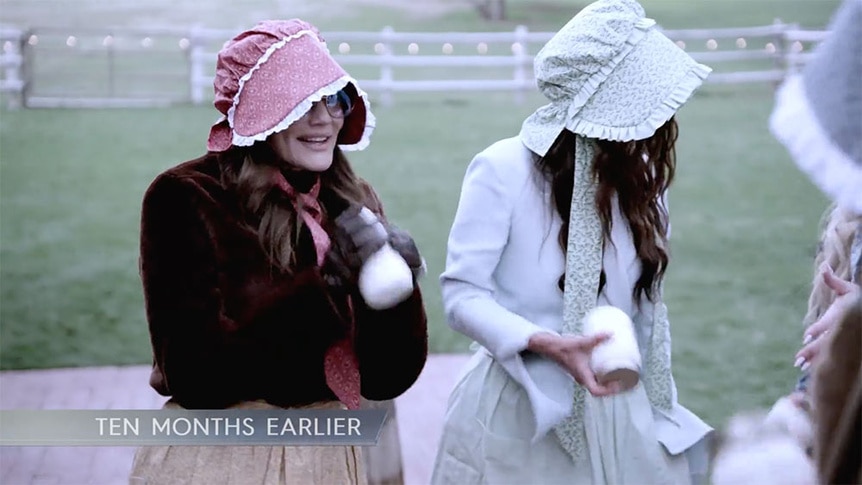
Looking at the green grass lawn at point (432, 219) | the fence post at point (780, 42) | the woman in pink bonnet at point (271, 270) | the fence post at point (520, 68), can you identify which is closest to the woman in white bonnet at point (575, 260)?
the woman in pink bonnet at point (271, 270)

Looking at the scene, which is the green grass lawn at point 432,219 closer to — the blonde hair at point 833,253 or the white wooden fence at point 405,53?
the white wooden fence at point 405,53

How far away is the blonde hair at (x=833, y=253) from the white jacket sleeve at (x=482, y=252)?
0.49 m

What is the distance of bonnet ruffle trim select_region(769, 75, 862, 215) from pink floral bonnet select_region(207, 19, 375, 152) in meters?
0.74

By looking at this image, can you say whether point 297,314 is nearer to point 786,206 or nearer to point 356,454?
point 356,454

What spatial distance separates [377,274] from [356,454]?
0.31 metres

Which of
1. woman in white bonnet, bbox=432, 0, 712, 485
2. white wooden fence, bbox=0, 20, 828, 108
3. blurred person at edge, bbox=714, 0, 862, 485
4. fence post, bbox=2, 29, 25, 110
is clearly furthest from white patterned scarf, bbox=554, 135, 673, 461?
fence post, bbox=2, 29, 25, 110

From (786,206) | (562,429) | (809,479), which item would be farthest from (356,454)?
(786,206)

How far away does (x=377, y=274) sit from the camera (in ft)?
5.36

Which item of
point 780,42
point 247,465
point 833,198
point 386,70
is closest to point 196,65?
point 386,70

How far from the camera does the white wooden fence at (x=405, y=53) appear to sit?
346cm

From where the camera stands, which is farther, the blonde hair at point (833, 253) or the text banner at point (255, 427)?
the blonde hair at point (833, 253)

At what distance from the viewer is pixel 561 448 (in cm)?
174

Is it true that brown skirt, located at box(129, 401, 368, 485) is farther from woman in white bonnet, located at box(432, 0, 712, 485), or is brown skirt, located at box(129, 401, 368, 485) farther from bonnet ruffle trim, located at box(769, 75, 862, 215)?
bonnet ruffle trim, located at box(769, 75, 862, 215)

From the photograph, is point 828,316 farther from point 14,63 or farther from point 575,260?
point 14,63
